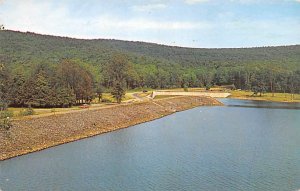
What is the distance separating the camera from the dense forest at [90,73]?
212 feet

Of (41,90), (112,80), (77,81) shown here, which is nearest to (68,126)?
(41,90)

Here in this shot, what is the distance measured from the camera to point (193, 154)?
123ft

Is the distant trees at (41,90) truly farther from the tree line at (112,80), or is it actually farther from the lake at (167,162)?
the lake at (167,162)

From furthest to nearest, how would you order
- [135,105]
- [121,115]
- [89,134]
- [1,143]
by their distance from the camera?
1. [135,105]
2. [121,115]
3. [89,134]
4. [1,143]

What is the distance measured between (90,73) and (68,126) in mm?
47853

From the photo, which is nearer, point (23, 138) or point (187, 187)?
point (187, 187)

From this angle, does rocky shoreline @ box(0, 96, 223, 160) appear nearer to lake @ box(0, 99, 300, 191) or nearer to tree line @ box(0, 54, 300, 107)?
lake @ box(0, 99, 300, 191)

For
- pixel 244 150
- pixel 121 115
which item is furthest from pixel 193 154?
pixel 121 115

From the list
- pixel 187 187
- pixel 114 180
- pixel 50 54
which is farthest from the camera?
pixel 50 54

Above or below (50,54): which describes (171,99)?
below

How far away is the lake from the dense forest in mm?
20644

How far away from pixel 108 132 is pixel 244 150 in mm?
19518

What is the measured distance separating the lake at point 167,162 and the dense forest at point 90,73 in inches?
813

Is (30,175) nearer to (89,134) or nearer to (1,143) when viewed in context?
(1,143)
